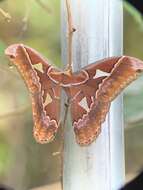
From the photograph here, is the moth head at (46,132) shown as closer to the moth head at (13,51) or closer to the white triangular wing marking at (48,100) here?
the white triangular wing marking at (48,100)

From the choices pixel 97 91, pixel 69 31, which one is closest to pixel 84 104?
pixel 97 91

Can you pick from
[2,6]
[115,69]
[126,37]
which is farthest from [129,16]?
[2,6]

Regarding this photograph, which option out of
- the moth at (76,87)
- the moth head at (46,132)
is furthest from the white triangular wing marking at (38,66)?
the moth head at (46,132)

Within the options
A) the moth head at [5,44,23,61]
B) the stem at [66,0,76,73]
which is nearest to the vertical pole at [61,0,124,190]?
the stem at [66,0,76,73]

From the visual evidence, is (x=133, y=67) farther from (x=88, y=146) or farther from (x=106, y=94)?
(x=88, y=146)

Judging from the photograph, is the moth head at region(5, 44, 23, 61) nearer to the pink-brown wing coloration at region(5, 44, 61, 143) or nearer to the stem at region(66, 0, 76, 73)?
the pink-brown wing coloration at region(5, 44, 61, 143)

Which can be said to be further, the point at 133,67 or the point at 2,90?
the point at 2,90

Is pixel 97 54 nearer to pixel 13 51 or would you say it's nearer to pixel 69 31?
pixel 69 31
